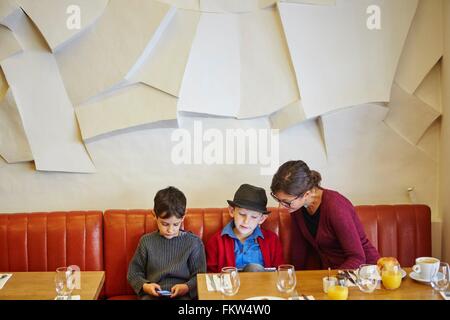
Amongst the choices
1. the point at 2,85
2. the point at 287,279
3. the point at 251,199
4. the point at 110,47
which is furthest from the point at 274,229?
the point at 2,85

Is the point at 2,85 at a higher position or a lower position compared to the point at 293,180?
higher

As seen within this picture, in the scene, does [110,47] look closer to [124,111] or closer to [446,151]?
[124,111]

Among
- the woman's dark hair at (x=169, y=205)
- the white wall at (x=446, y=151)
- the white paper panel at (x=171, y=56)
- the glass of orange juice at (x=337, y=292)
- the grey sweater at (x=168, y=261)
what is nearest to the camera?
the glass of orange juice at (x=337, y=292)

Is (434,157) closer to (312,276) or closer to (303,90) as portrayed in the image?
(303,90)

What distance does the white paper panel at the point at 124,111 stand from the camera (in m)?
2.83

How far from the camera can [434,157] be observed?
305cm

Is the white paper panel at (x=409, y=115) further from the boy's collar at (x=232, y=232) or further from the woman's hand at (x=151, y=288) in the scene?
the woman's hand at (x=151, y=288)

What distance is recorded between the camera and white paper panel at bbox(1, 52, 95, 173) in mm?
2791

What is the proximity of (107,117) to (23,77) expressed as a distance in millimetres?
490

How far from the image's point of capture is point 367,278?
1.96m

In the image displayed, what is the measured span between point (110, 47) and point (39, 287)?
1313 mm

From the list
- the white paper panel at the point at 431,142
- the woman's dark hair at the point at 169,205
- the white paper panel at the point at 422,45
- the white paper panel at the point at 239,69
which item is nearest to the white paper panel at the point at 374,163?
the white paper panel at the point at 431,142

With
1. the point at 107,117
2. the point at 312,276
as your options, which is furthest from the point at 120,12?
the point at 312,276

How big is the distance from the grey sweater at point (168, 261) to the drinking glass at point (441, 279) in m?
1.06
